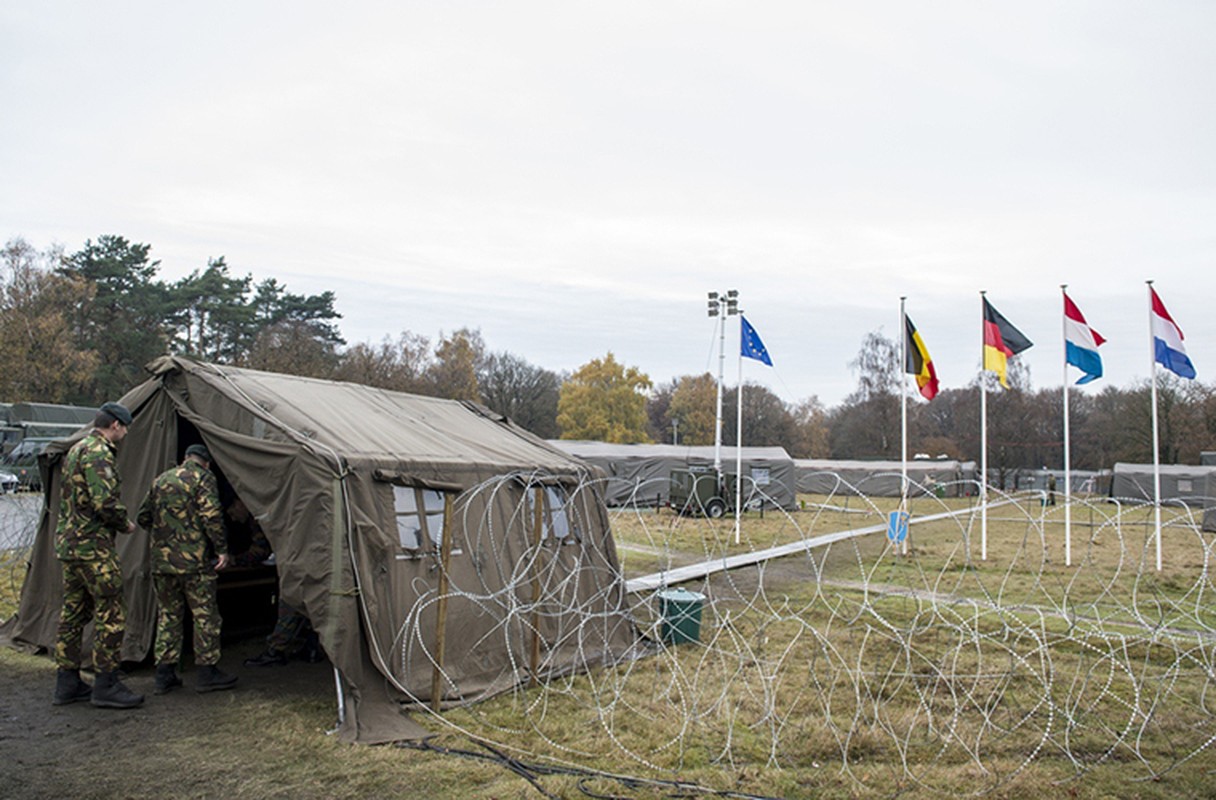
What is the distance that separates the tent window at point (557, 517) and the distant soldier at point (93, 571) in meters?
3.56

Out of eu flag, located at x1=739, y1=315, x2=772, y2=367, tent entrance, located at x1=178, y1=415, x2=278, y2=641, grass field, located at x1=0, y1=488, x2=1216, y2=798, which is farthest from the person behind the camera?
eu flag, located at x1=739, y1=315, x2=772, y2=367

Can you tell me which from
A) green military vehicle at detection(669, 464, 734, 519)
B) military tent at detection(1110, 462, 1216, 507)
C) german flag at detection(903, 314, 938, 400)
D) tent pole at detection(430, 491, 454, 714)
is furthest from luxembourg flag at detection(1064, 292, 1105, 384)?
military tent at detection(1110, 462, 1216, 507)

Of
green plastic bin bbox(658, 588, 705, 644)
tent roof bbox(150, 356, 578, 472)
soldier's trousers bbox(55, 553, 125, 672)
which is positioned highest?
tent roof bbox(150, 356, 578, 472)

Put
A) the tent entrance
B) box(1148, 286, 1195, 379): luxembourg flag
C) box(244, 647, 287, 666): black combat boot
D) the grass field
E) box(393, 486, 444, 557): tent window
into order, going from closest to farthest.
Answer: the grass field
box(393, 486, 444, 557): tent window
box(244, 647, 287, 666): black combat boot
the tent entrance
box(1148, 286, 1195, 379): luxembourg flag

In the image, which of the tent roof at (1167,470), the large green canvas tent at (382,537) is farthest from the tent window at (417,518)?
the tent roof at (1167,470)

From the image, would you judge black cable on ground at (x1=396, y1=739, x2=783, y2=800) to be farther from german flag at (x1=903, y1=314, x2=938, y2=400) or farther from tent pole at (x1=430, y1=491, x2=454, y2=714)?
german flag at (x1=903, y1=314, x2=938, y2=400)

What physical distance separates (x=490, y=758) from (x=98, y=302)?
43372 mm

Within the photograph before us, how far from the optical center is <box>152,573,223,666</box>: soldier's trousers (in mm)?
6855

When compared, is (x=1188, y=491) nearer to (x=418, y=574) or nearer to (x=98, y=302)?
(x=418, y=574)

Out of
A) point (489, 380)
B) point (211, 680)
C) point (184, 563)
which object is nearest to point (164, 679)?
point (211, 680)

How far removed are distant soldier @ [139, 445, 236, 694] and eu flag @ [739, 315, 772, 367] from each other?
49.9 ft

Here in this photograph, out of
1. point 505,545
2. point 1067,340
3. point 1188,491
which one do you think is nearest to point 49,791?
point 505,545

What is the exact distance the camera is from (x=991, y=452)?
198 feet

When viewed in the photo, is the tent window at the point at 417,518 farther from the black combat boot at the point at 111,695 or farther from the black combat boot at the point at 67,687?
the black combat boot at the point at 67,687
